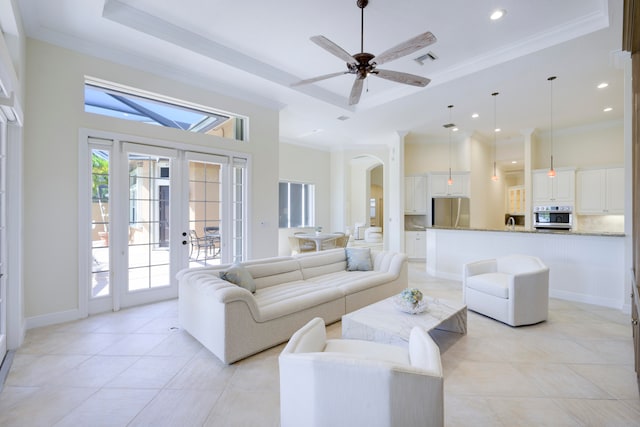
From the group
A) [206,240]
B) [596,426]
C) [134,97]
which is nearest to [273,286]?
[206,240]

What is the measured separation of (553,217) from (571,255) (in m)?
2.85

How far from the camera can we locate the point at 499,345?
2850mm

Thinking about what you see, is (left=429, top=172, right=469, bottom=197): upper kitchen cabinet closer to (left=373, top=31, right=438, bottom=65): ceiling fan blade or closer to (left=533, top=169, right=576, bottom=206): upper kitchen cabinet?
(left=533, top=169, right=576, bottom=206): upper kitchen cabinet

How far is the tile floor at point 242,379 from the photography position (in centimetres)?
188

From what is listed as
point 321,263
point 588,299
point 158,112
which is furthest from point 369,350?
point 158,112

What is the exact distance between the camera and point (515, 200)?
30.6 feet

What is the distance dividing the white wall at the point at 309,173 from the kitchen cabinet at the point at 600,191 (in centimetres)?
615

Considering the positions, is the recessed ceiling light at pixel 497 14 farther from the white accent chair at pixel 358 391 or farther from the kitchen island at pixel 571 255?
the white accent chair at pixel 358 391

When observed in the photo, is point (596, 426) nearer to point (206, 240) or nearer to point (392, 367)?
point (392, 367)

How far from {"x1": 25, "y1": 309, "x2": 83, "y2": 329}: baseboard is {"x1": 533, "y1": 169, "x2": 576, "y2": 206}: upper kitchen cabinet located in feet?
28.7

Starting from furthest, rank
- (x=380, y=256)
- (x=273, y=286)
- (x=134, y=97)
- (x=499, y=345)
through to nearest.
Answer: (x=380, y=256) → (x=134, y=97) → (x=273, y=286) → (x=499, y=345)

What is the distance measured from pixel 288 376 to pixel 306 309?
1.70m

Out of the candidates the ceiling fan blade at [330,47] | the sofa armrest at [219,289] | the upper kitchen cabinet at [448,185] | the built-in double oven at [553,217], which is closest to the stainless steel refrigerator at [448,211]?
the upper kitchen cabinet at [448,185]

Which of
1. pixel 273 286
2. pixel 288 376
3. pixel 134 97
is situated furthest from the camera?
pixel 134 97
